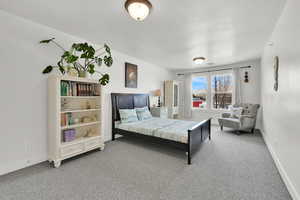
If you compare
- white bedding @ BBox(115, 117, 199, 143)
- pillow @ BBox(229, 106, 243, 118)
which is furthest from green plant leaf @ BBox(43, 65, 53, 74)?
pillow @ BBox(229, 106, 243, 118)

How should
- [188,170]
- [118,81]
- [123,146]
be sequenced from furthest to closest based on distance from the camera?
1. [118,81]
2. [123,146]
3. [188,170]

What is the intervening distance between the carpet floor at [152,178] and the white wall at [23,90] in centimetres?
30

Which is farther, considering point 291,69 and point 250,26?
point 250,26

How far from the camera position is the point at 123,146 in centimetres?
339

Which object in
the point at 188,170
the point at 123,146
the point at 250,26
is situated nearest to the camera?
the point at 188,170

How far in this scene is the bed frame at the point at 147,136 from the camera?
257 cm

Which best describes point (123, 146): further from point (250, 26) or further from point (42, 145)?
Result: point (250, 26)

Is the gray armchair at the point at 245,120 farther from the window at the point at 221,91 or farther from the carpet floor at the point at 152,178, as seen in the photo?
the carpet floor at the point at 152,178

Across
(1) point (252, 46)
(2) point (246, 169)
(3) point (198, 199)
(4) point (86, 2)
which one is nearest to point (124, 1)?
(4) point (86, 2)

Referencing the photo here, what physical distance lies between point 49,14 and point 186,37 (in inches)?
103

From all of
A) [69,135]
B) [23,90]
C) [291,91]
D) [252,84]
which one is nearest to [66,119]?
[69,135]

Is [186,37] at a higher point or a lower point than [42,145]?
higher

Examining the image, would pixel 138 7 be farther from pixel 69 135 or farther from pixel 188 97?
pixel 188 97

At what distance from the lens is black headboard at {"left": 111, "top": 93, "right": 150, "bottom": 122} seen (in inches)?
150
